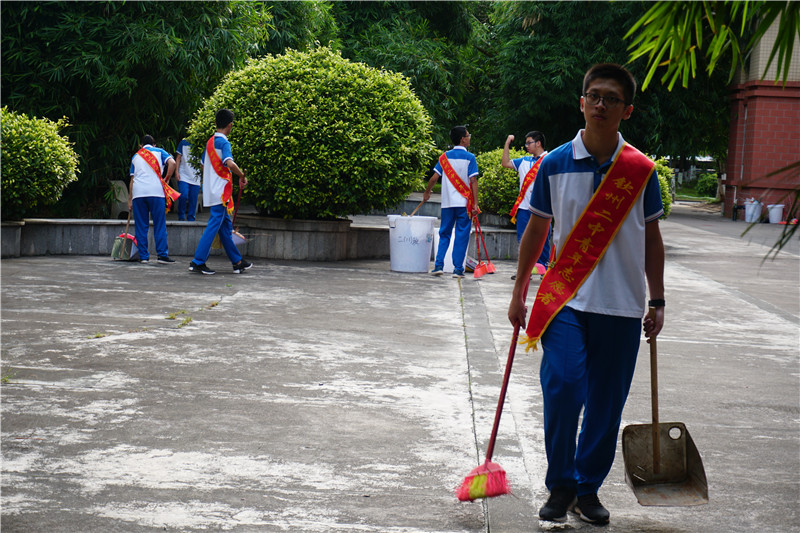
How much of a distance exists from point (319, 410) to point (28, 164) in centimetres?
832

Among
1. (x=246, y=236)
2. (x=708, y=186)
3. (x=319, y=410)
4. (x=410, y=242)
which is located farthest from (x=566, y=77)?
(x=708, y=186)

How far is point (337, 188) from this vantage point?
12.7m

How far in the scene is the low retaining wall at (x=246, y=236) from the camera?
13.2 metres

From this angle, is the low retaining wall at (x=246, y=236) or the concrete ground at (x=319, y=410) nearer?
the concrete ground at (x=319, y=410)

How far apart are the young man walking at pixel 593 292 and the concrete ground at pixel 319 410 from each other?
10.5 inches

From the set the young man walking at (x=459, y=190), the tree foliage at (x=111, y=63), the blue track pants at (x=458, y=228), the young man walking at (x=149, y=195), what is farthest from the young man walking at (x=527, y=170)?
the tree foliage at (x=111, y=63)

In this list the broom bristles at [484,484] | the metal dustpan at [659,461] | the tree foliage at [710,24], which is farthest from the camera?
the metal dustpan at [659,461]

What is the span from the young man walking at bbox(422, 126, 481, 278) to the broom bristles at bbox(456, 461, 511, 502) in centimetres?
821

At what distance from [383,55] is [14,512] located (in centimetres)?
2491

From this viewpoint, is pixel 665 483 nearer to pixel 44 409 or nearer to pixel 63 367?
pixel 44 409

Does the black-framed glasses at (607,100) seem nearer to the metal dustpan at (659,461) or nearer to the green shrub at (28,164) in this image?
the metal dustpan at (659,461)

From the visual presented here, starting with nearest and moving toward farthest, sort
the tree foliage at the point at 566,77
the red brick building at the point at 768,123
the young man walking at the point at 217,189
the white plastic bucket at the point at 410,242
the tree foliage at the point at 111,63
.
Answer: the young man walking at the point at 217,189 < the white plastic bucket at the point at 410,242 < the tree foliage at the point at 111,63 < the tree foliage at the point at 566,77 < the red brick building at the point at 768,123

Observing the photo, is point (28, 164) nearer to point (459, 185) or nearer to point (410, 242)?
point (410, 242)

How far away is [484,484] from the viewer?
3.73 meters
